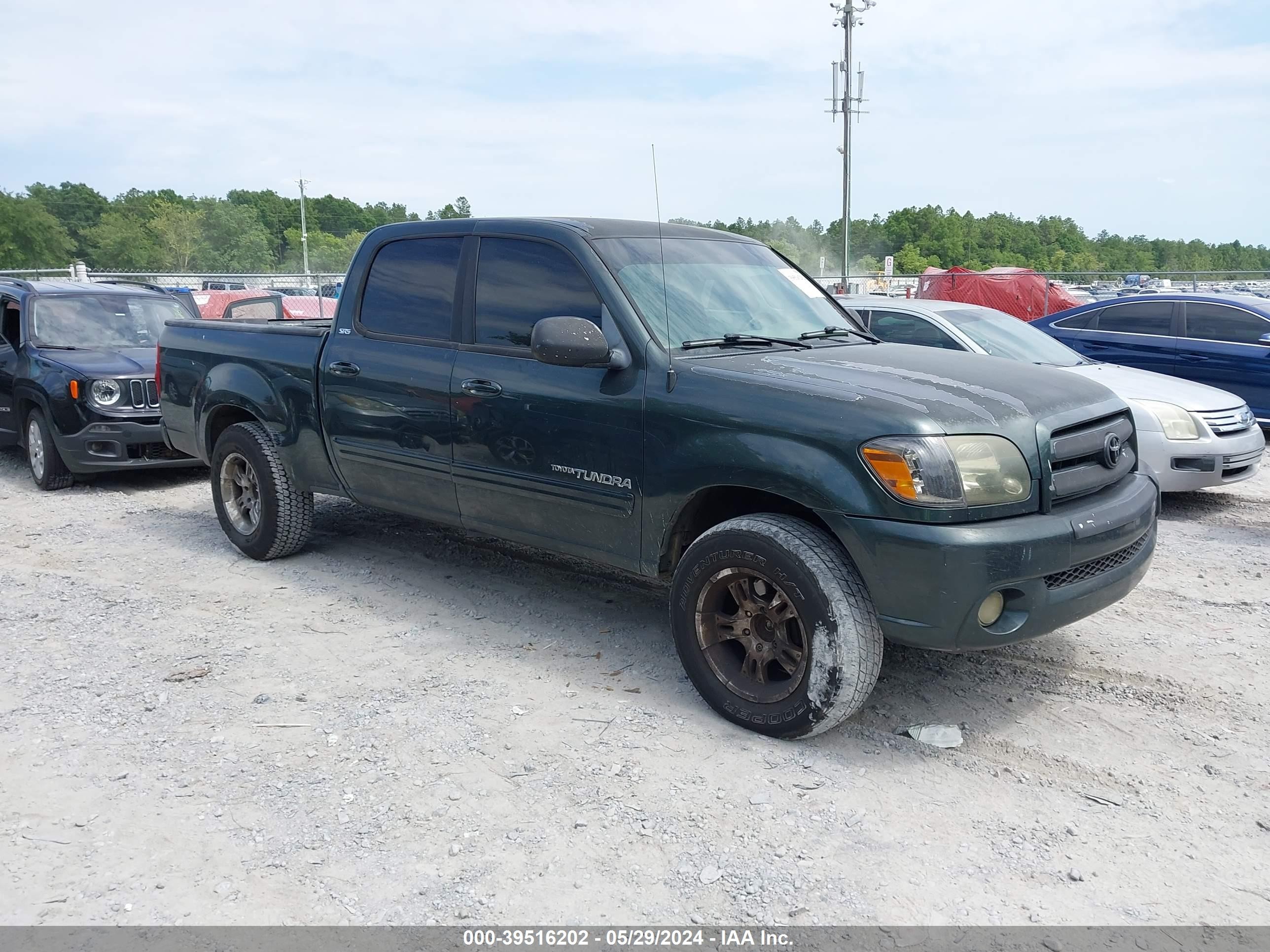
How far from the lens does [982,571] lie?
338 centimetres

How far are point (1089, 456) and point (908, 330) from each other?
15.5 feet

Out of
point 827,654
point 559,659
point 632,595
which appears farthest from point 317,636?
point 827,654

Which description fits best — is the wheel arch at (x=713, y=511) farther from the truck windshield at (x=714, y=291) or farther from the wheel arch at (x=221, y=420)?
the wheel arch at (x=221, y=420)

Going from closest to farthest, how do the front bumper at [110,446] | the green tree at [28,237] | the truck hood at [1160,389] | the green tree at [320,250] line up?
the truck hood at [1160,389], the front bumper at [110,446], the green tree at [320,250], the green tree at [28,237]

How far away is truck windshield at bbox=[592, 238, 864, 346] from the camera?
14.3ft

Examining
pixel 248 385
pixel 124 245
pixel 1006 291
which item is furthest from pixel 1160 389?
pixel 124 245

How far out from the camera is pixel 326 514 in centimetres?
742

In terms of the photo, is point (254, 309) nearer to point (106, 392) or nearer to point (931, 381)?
point (106, 392)

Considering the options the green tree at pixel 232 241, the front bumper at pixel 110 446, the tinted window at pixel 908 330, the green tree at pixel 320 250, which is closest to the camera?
the tinted window at pixel 908 330

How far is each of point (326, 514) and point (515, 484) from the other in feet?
10.8

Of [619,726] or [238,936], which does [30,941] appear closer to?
[238,936]

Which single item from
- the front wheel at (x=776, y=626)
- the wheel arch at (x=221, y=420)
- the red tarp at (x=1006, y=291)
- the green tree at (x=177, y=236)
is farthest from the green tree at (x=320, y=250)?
the front wheel at (x=776, y=626)

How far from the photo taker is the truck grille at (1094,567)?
3.62m

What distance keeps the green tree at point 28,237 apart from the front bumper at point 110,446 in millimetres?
70994
